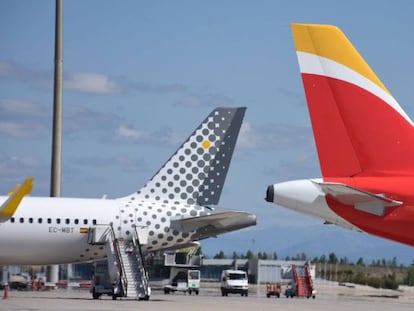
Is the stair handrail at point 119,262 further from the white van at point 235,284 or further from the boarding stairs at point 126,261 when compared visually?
the white van at point 235,284

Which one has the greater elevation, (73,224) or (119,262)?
(73,224)

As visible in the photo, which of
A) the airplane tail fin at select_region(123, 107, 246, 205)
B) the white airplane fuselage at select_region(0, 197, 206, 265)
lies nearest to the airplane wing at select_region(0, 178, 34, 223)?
the white airplane fuselage at select_region(0, 197, 206, 265)

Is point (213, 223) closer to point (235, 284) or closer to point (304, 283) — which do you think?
point (235, 284)

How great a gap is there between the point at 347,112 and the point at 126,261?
31873 millimetres

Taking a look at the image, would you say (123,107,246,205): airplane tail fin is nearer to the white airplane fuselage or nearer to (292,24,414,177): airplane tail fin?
the white airplane fuselage

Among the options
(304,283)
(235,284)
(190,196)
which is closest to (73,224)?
(190,196)

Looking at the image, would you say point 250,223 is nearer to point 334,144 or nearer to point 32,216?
point 32,216

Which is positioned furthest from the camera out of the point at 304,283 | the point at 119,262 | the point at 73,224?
the point at 304,283

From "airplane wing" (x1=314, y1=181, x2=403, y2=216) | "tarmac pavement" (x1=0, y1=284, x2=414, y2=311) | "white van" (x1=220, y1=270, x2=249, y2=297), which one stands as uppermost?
"airplane wing" (x1=314, y1=181, x2=403, y2=216)

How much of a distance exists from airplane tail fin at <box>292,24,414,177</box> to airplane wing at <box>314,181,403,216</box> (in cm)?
84

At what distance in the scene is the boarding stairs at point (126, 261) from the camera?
160 feet

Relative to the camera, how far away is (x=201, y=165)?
177 ft

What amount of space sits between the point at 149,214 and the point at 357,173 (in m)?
32.7

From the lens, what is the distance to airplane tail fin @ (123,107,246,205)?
53.0m
